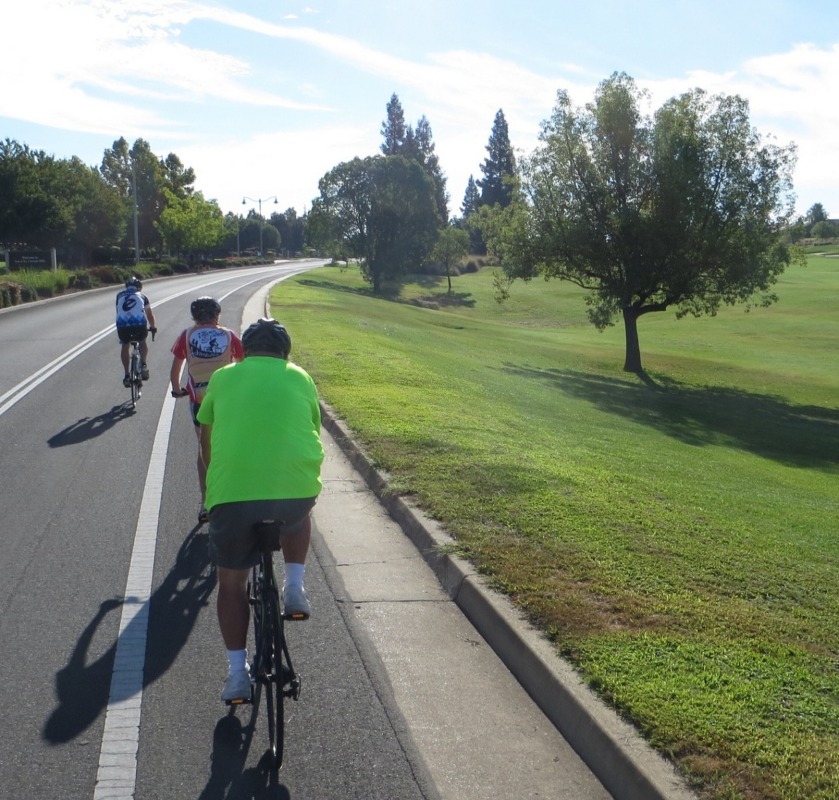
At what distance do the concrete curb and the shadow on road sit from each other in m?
6.07

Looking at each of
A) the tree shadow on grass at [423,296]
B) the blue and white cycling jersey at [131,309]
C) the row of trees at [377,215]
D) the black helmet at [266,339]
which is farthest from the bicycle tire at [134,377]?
the row of trees at [377,215]

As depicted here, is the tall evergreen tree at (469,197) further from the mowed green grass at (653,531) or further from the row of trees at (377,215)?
the mowed green grass at (653,531)

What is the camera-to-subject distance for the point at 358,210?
7019 centimetres

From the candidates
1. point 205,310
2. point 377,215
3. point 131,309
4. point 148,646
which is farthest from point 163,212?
point 148,646

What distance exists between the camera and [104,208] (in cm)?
6862

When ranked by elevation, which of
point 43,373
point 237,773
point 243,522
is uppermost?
point 243,522

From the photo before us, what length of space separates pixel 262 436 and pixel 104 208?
227ft

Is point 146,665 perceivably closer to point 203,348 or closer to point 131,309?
point 203,348

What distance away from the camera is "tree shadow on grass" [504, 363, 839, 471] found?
2041 centimetres

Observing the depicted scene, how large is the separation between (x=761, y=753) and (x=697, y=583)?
97.4 inches

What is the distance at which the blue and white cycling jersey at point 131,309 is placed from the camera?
581 inches

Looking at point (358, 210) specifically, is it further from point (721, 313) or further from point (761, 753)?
point (761, 753)

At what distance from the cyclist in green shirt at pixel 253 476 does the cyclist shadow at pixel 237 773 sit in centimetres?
26

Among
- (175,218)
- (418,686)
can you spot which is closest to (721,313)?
(175,218)
